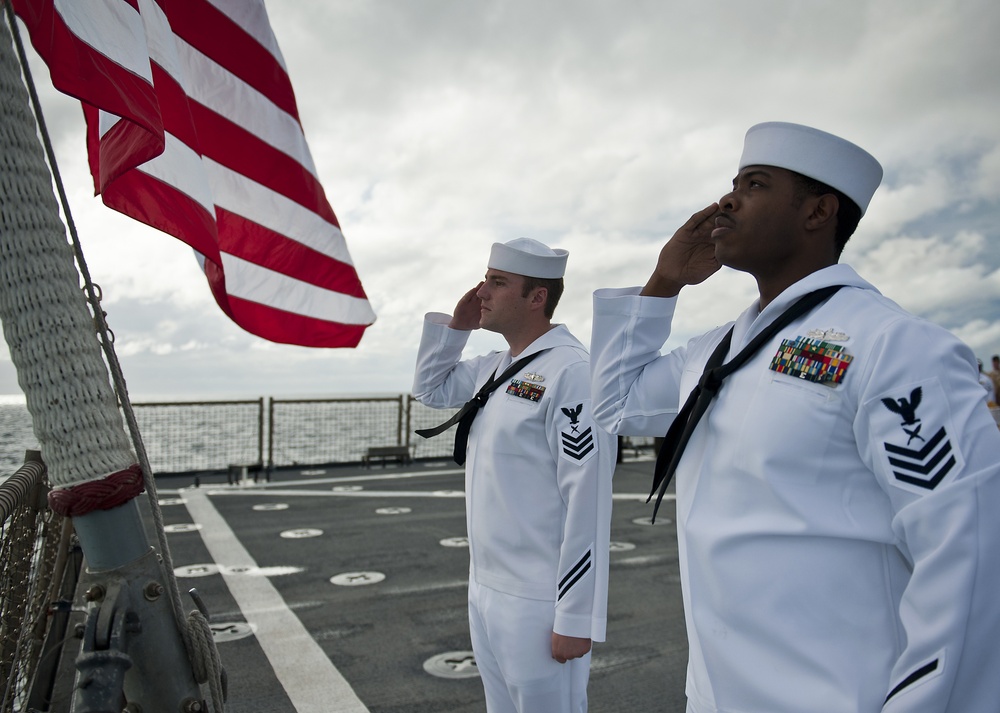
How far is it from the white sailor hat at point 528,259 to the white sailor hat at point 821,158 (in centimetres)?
158

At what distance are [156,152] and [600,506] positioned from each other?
5.84 ft

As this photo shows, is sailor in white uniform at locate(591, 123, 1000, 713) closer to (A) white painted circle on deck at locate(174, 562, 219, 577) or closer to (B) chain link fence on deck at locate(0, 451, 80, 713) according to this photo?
(B) chain link fence on deck at locate(0, 451, 80, 713)

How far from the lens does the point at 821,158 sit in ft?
5.31

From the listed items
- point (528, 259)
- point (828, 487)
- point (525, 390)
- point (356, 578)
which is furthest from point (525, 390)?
point (356, 578)

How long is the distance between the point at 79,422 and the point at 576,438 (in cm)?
168

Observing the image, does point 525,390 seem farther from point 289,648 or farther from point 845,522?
point 289,648

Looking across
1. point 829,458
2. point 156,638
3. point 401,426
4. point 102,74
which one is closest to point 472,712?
point 156,638

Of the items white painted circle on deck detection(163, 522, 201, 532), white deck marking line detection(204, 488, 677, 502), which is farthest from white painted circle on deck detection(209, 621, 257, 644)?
white deck marking line detection(204, 488, 677, 502)

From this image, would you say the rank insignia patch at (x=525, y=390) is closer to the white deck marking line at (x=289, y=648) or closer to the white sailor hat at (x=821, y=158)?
the white sailor hat at (x=821, y=158)

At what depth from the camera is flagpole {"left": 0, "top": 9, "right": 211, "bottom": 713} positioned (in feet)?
4.27

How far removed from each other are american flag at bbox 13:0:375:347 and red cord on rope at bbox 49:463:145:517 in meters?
1.11

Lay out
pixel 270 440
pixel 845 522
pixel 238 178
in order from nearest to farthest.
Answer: pixel 845 522
pixel 238 178
pixel 270 440

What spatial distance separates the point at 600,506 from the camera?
8.64 ft

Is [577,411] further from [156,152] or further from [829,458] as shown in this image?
[156,152]
